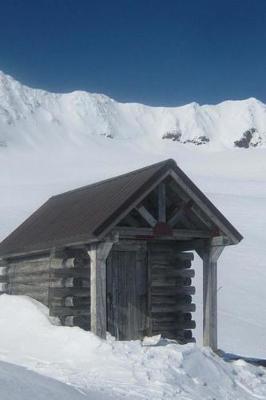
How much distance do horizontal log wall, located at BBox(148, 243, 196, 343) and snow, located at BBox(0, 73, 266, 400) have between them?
4.23 feet

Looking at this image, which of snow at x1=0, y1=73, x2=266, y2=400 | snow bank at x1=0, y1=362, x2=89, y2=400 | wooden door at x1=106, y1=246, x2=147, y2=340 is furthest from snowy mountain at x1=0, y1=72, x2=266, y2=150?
snow bank at x1=0, y1=362, x2=89, y2=400

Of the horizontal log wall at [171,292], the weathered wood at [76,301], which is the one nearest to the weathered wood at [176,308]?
the horizontal log wall at [171,292]

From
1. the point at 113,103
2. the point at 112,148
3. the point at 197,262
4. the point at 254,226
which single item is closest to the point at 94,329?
the point at 197,262

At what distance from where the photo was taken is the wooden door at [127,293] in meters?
15.2

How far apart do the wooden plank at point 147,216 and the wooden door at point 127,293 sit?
1.25m

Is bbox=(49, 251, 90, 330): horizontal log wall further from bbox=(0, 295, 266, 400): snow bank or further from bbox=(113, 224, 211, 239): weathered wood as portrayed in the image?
bbox=(113, 224, 211, 239): weathered wood

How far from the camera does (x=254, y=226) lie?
3562 cm

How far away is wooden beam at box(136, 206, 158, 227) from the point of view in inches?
562

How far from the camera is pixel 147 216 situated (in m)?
14.4

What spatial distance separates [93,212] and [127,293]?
81.4 inches

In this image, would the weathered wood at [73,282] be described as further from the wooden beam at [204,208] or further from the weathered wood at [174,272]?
the wooden beam at [204,208]

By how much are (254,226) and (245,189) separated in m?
15.8

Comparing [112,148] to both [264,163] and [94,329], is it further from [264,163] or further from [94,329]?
[94,329]

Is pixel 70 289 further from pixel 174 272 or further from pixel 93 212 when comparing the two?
pixel 174 272
